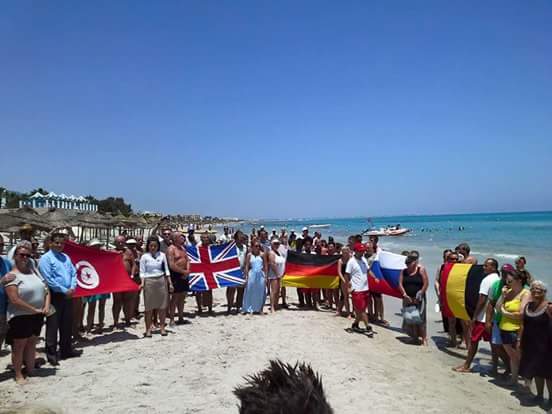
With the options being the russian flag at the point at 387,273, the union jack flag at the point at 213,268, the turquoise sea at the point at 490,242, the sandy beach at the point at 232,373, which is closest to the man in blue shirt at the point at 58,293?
the sandy beach at the point at 232,373

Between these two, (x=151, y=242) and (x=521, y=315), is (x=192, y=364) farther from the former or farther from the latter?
(x=521, y=315)

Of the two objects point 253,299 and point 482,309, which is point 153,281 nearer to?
point 253,299

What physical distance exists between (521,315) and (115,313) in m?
6.85

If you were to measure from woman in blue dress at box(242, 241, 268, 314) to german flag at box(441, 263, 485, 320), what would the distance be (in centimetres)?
385

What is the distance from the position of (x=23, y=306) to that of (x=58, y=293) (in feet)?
2.68

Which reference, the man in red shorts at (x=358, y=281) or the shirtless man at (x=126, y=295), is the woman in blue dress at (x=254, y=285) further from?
the shirtless man at (x=126, y=295)

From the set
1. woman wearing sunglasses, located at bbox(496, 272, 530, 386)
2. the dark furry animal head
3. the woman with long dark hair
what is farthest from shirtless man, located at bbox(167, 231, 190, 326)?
the dark furry animal head

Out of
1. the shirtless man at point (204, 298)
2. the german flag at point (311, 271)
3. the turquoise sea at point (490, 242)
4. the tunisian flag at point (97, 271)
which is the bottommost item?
the turquoise sea at point (490, 242)

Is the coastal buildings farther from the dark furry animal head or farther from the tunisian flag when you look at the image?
the dark furry animal head

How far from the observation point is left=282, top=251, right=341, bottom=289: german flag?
1060 cm

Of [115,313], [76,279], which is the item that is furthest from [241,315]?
[76,279]

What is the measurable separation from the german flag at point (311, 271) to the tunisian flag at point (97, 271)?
397 cm

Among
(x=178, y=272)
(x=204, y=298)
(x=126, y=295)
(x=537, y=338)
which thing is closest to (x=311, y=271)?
(x=204, y=298)

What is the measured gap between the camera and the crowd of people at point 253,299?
5422 mm
